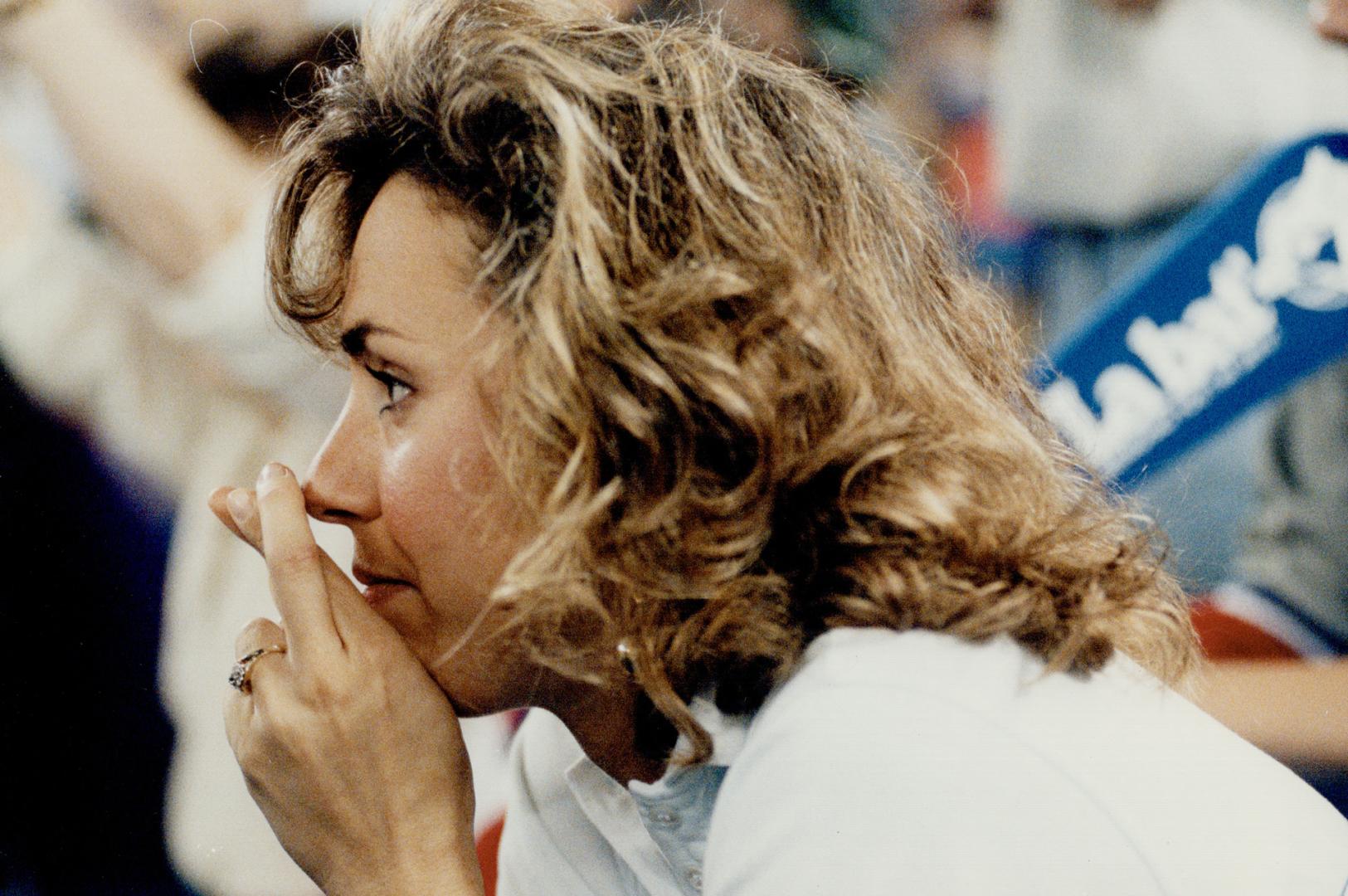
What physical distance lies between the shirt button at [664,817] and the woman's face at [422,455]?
0.45 ft

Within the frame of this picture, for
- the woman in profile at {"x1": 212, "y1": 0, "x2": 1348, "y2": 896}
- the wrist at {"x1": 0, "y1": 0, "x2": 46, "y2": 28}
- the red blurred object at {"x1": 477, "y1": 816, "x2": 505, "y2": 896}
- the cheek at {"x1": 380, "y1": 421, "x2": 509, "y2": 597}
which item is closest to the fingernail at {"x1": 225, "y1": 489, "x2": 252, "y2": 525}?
the woman in profile at {"x1": 212, "y1": 0, "x2": 1348, "y2": 896}

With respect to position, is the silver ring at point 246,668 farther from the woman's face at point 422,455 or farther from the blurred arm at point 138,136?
the blurred arm at point 138,136

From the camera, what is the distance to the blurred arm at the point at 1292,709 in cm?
132

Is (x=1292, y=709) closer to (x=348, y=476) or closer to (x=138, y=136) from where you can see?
(x=348, y=476)

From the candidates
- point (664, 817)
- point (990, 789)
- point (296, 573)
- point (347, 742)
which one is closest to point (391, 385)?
point (296, 573)

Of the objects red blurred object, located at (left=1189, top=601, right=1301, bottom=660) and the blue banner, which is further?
red blurred object, located at (left=1189, top=601, right=1301, bottom=660)

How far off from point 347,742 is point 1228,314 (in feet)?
3.73

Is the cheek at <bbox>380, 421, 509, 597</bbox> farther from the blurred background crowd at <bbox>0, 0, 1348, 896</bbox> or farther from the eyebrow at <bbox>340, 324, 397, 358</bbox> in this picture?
the blurred background crowd at <bbox>0, 0, 1348, 896</bbox>

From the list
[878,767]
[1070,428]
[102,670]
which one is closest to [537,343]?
[878,767]

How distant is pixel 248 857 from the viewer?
120 cm

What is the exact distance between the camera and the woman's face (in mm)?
793

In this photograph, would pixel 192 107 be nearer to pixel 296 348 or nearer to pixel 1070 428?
pixel 296 348

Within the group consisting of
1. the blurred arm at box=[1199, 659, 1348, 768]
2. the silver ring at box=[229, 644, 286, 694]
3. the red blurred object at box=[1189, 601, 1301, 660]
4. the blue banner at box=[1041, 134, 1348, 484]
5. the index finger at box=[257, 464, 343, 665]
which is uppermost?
the index finger at box=[257, 464, 343, 665]

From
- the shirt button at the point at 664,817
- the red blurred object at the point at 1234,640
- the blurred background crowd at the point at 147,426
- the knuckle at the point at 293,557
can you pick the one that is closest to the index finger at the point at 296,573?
the knuckle at the point at 293,557
